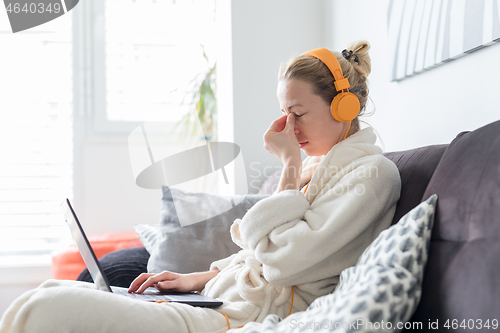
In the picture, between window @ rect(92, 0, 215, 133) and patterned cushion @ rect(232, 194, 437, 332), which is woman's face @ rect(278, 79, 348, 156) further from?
window @ rect(92, 0, 215, 133)

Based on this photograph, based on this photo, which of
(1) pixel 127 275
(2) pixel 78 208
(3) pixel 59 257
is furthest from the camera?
(2) pixel 78 208

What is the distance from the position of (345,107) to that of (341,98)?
0.03 meters

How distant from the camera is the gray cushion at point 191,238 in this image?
5.12ft

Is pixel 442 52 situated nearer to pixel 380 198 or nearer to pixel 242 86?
pixel 380 198

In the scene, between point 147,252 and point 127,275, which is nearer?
point 127,275

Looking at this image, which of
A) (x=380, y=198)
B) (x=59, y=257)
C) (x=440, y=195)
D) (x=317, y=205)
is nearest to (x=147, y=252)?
(x=59, y=257)

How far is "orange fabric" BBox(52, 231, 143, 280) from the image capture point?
6.75 feet

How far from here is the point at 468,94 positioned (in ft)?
4.02

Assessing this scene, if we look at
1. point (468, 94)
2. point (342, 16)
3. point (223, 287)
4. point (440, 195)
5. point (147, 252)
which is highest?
point (342, 16)

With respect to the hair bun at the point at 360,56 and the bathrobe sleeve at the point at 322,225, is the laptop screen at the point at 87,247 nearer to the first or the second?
the bathrobe sleeve at the point at 322,225

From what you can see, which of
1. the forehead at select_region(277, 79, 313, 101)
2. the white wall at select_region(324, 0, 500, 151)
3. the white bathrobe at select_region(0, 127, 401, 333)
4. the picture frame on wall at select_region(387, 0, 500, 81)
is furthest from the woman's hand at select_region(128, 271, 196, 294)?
the picture frame on wall at select_region(387, 0, 500, 81)

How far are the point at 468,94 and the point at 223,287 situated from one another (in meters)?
0.88

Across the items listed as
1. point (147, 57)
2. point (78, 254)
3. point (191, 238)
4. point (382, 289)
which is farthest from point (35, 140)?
point (382, 289)

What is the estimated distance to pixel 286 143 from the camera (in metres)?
1.23
